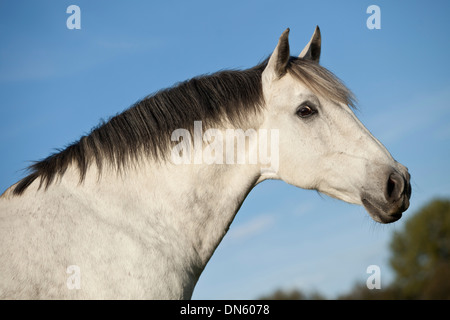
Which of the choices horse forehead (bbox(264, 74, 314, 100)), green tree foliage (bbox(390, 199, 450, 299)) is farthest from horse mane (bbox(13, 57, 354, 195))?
green tree foliage (bbox(390, 199, 450, 299))

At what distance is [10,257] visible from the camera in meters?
3.56

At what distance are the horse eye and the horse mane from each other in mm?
224

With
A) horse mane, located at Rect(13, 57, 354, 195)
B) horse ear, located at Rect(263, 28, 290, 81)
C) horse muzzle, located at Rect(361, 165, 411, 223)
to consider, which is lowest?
horse muzzle, located at Rect(361, 165, 411, 223)

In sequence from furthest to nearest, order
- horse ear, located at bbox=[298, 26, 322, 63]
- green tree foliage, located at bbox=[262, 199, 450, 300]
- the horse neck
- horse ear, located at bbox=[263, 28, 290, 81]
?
green tree foliage, located at bbox=[262, 199, 450, 300]
horse ear, located at bbox=[298, 26, 322, 63]
horse ear, located at bbox=[263, 28, 290, 81]
the horse neck

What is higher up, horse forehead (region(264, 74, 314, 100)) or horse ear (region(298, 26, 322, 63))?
horse ear (region(298, 26, 322, 63))

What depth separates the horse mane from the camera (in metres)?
4.20

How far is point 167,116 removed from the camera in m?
4.35

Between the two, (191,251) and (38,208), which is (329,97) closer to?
(191,251)

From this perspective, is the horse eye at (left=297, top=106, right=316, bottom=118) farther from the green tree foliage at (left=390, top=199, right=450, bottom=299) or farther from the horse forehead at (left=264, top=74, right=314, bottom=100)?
the green tree foliage at (left=390, top=199, right=450, bottom=299)

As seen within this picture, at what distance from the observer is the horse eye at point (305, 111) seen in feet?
14.9

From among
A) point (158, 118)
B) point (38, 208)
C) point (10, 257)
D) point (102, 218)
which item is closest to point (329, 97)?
point (158, 118)

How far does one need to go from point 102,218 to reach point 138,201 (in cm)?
38
